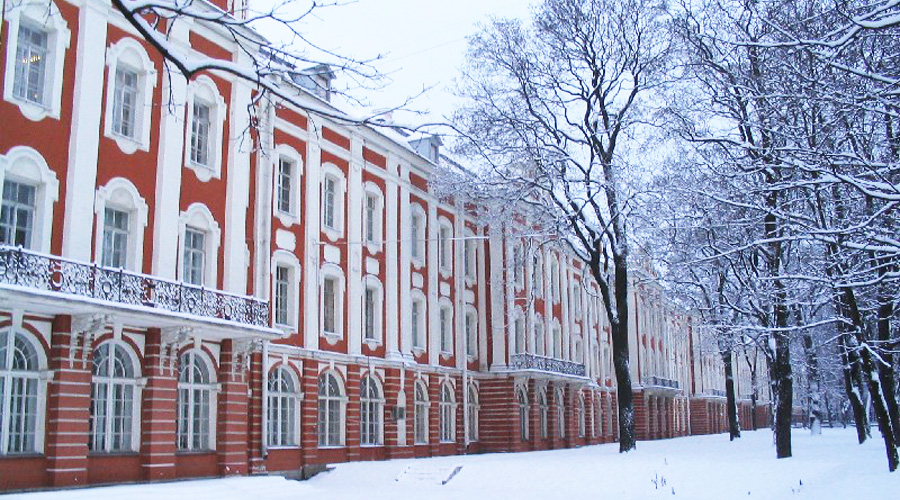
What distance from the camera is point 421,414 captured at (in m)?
31.6

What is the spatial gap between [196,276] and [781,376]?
16.5 m

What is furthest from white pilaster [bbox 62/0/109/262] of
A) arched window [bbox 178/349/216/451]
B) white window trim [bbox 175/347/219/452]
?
white window trim [bbox 175/347/219/452]

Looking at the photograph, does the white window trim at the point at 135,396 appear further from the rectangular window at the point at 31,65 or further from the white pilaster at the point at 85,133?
the rectangular window at the point at 31,65

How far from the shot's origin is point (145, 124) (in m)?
19.8

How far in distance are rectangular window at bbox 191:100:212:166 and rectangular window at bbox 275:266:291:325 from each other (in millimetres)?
4192

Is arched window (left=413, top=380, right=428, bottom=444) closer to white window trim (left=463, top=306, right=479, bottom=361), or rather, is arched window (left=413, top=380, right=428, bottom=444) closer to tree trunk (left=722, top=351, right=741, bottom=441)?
white window trim (left=463, top=306, right=479, bottom=361)

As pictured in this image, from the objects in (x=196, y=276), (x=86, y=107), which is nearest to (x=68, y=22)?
(x=86, y=107)

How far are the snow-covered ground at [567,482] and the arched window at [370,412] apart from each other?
241 cm

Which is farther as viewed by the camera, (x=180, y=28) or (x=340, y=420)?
(x=340, y=420)

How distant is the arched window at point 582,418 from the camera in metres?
45.0

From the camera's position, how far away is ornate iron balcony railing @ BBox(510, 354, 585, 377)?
36.1 metres

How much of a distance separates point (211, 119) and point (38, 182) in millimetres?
5429

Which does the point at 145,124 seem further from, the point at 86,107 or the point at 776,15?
the point at 776,15

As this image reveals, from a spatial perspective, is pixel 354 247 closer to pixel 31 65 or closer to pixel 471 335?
pixel 471 335
